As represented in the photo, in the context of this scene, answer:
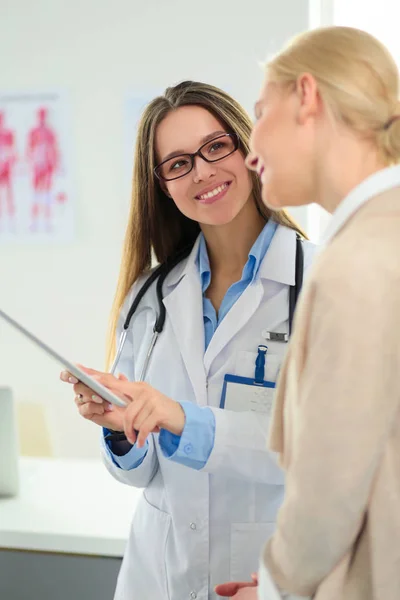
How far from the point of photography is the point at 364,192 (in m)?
0.74

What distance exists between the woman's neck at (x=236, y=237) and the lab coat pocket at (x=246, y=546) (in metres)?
0.55

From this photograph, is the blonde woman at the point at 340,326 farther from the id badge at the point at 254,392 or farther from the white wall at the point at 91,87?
the white wall at the point at 91,87

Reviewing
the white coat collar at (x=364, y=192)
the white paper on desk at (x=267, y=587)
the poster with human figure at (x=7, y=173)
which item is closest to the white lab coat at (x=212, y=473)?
the white paper on desk at (x=267, y=587)

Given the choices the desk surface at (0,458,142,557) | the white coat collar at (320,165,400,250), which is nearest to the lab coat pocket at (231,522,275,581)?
the desk surface at (0,458,142,557)

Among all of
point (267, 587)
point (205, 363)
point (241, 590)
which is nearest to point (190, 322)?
point (205, 363)

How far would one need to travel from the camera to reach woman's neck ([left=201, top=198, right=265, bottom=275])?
1.50m

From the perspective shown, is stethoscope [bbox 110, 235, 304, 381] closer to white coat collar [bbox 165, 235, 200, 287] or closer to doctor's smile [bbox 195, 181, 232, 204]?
white coat collar [bbox 165, 235, 200, 287]

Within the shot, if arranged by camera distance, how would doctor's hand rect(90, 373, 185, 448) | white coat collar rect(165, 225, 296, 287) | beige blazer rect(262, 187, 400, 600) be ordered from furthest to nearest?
white coat collar rect(165, 225, 296, 287)
doctor's hand rect(90, 373, 185, 448)
beige blazer rect(262, 187, 400, 600)

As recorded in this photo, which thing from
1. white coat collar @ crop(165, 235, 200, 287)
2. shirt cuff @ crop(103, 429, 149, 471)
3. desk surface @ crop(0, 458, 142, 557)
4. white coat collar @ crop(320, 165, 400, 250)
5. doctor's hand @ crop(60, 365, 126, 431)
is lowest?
desk surface @ crop(0, 458, 142, 557)

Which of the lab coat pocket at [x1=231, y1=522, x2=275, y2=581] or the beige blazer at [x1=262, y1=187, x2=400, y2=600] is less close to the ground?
the beige blazer at [x1=262, y1=187, x2=400, y2=600]

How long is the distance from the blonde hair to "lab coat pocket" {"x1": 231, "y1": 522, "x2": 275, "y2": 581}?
84cm

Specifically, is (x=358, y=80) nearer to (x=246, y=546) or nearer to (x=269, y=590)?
(x=269, y=590)

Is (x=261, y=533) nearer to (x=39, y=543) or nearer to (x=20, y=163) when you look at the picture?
(x=39, y=543)

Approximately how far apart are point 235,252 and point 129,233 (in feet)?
0.87
